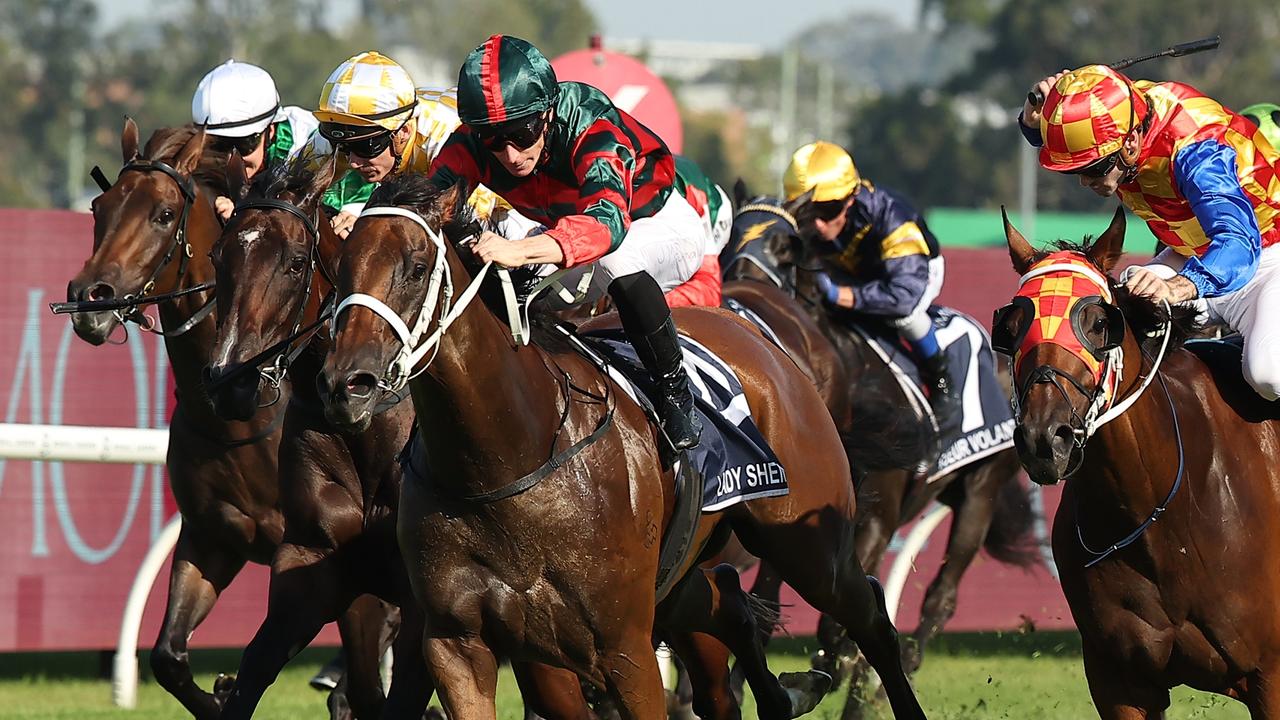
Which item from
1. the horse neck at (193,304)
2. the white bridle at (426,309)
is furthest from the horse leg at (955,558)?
the white bridle at (426,309)

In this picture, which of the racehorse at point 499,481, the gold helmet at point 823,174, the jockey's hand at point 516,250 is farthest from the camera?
the gold helmet at point 823,174

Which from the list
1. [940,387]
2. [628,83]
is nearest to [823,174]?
[940,387]

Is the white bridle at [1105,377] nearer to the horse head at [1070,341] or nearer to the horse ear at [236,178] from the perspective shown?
the horse head at [1070,341]

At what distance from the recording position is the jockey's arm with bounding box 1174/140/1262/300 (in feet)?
13.3

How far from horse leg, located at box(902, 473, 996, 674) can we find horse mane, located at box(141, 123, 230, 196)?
332 cm

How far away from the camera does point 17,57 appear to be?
4600 cm

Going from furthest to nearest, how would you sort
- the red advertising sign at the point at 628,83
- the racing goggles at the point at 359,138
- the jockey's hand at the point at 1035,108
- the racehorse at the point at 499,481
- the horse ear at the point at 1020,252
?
the red advertising sign at the point at 628,83
the racing goggles at the point at 359,138
the jockey's hand at the point at 1035,108
the horse ear at the point at 1020,252
the racehorse at the point at 499,481

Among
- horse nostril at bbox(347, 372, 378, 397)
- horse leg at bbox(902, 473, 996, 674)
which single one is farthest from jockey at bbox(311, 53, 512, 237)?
horse leg at bbox(902, 473, 996, 674)

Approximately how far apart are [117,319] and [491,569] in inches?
77.8

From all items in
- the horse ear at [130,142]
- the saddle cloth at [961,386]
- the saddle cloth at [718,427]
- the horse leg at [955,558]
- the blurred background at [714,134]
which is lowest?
the blurred background at [714,134]

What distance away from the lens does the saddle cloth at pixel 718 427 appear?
14.6ft

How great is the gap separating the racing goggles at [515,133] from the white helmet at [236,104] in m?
1.78

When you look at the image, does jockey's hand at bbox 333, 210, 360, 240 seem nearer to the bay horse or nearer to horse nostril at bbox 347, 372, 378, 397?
horse nostril at bbox 347, 372, 378, 397

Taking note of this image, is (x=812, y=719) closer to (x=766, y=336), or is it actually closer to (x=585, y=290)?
(x=766, y=336)
